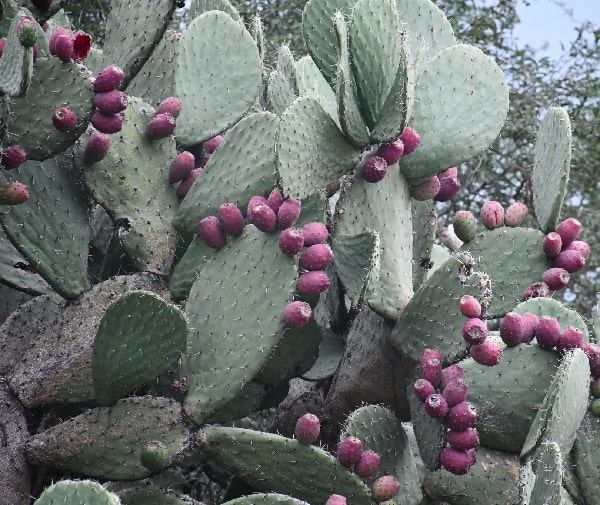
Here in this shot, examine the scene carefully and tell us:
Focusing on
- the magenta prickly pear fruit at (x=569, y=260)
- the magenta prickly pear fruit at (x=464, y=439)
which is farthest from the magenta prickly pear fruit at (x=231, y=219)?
the magenta prickly pear fruit at (x=569, y=260)

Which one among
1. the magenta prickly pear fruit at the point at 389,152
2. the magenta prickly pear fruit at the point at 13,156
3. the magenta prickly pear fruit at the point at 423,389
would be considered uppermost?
the magenta prickly pear fruit at the point at 13,156

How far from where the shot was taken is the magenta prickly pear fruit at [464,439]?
189cm

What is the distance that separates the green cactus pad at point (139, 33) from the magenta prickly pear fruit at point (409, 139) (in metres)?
0.59

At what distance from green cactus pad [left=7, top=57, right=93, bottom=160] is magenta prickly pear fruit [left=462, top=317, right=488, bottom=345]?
33.4 inches

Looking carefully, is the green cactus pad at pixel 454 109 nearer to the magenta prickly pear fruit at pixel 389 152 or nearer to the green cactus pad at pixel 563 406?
the magenta prickly pear fruit at pixel 389 152

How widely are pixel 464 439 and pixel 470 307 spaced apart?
249mm

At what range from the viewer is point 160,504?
192 cm

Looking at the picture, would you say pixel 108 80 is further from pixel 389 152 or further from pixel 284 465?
pixel 284 465

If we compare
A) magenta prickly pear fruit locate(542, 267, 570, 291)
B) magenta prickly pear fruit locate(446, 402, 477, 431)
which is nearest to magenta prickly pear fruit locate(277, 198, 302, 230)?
magenta prickly pear fruit locate(446, 402, 477, 431)

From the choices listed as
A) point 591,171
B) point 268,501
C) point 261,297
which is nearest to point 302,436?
point 268,501

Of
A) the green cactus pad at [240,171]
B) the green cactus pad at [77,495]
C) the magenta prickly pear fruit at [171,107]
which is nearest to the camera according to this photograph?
the green cactus pad at [77,495]

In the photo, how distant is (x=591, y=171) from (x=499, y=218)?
9.58 feet

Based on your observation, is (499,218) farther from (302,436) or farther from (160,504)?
(160,504)

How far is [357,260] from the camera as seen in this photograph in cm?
200
